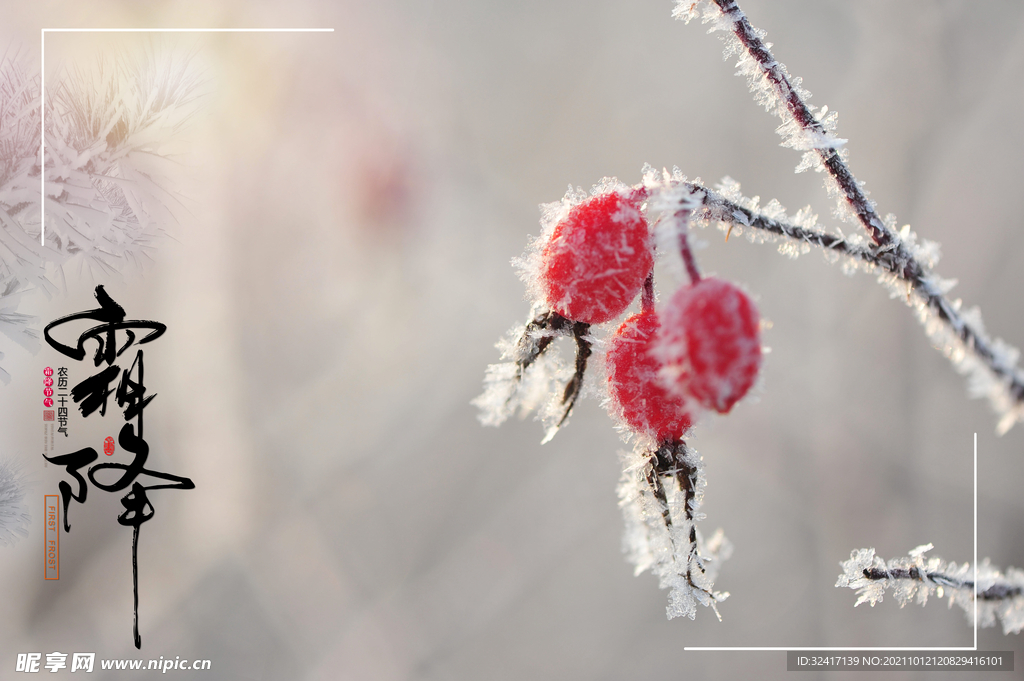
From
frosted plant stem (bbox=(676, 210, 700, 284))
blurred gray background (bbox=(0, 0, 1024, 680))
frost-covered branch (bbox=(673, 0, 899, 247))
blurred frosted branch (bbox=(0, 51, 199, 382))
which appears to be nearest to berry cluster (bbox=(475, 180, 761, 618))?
frosted plant stem (bbox=(676, 210, 700, 284))

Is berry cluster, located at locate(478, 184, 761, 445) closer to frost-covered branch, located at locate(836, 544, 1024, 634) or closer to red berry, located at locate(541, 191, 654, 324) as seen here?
red berry, located at locate(541, 191, 654, 324)

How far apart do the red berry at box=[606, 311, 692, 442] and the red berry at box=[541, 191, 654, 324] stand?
0.02 meters

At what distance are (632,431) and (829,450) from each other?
5.52ft

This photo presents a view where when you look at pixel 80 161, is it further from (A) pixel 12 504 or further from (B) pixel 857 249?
(B) pixel 857 249

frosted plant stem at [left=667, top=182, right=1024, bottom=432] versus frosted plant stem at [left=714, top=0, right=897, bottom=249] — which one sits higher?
frosted plant stem at [left=714, top=0, right=897, bottom=249]

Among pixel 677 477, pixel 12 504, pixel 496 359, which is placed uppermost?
pixel 496 359

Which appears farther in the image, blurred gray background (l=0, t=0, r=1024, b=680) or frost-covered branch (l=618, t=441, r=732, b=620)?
blurred gray background (l=0, t=0, r=1024, b=680)

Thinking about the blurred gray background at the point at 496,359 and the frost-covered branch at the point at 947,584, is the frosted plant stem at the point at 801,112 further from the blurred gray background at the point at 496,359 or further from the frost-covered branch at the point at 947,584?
the blurred gray background at the point at 496,359

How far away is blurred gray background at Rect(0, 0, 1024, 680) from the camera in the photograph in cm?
153

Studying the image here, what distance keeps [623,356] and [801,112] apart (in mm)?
219

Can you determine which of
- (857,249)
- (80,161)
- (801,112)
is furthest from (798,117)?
(80,161)

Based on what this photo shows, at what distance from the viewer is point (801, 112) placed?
14.2 inches

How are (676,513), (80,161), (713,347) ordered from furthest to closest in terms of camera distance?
(80,161) → (676,513) → (713,347)

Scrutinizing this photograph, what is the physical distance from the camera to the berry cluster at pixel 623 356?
36cm
